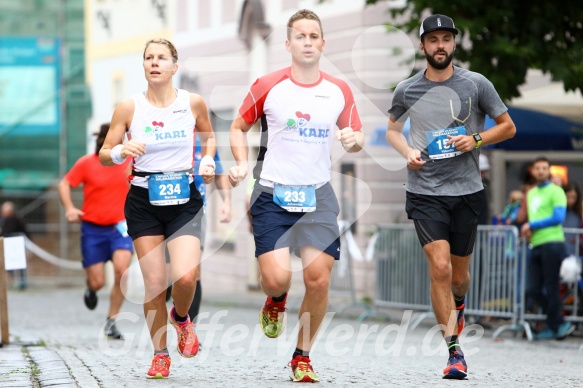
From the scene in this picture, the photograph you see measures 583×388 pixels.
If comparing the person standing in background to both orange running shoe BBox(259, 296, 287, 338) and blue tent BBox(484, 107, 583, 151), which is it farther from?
orange running shoe BBox(259, 296, 287, 338)

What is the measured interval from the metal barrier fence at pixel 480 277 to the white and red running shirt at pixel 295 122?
19.9 feet

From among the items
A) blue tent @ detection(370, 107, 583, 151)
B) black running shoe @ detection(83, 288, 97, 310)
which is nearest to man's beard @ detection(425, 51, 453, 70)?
black running shoe @ detection(83, 288, 97, 310)

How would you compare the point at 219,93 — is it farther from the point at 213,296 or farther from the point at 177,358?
the point at 177,358

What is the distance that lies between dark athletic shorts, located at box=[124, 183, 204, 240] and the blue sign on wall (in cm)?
2296

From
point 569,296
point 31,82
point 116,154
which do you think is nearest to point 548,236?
point 569,296

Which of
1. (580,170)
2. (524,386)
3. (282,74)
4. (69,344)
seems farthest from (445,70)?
(580,170)

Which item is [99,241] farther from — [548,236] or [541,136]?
[541,136]

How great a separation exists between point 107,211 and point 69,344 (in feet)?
4.98

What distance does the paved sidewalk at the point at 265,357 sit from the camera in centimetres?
789

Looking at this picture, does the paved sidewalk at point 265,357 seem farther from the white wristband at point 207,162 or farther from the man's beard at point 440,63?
the man's beard at point 440,63

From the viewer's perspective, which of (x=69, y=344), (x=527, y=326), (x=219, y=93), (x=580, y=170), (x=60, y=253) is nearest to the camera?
(x=69, y=344)

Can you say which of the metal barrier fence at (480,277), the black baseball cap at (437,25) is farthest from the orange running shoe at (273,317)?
the metal barrier fence at (480,277)

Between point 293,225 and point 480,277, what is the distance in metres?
6.74

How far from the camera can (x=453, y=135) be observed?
821 cm
